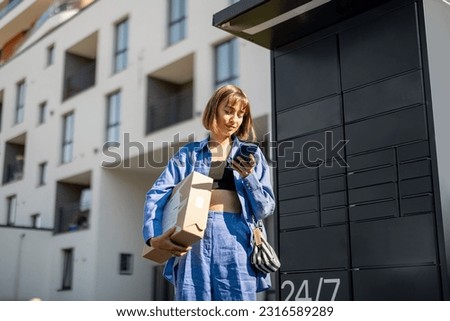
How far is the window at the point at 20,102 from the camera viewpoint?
1024 inches

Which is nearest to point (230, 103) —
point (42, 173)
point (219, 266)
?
point (219, 266)

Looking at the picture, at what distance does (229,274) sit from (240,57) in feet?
41.6

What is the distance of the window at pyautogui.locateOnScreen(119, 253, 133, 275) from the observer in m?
20.2

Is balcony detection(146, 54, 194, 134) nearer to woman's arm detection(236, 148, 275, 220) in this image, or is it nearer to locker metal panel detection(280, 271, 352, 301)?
locker metal panel detection(280, 271, 352, 301)

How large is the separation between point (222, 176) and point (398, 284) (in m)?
2.97

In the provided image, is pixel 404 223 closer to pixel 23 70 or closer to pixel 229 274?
pixel 229 274

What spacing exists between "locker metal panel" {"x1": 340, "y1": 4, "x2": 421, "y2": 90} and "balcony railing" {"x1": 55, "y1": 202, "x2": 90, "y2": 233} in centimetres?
1614

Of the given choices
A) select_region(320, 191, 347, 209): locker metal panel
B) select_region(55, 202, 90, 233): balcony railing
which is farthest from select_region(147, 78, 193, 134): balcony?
select_region(320, 191, 347, 209): locker metal panel

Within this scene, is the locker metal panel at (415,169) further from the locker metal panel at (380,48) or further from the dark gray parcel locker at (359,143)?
the locker metal panel at (380,48)

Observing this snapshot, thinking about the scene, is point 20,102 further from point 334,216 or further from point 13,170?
point 334,216

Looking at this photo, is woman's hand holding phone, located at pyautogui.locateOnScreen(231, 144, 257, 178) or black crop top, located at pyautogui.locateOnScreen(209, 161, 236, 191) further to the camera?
black crop top, located at pyautogui.locateOnScreen(209, 161, 236, 191)

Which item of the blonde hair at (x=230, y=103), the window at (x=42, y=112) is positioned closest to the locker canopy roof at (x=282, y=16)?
the blonde hair at (x=230, y=103)

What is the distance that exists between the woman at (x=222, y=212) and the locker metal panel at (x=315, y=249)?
9.98 feet
